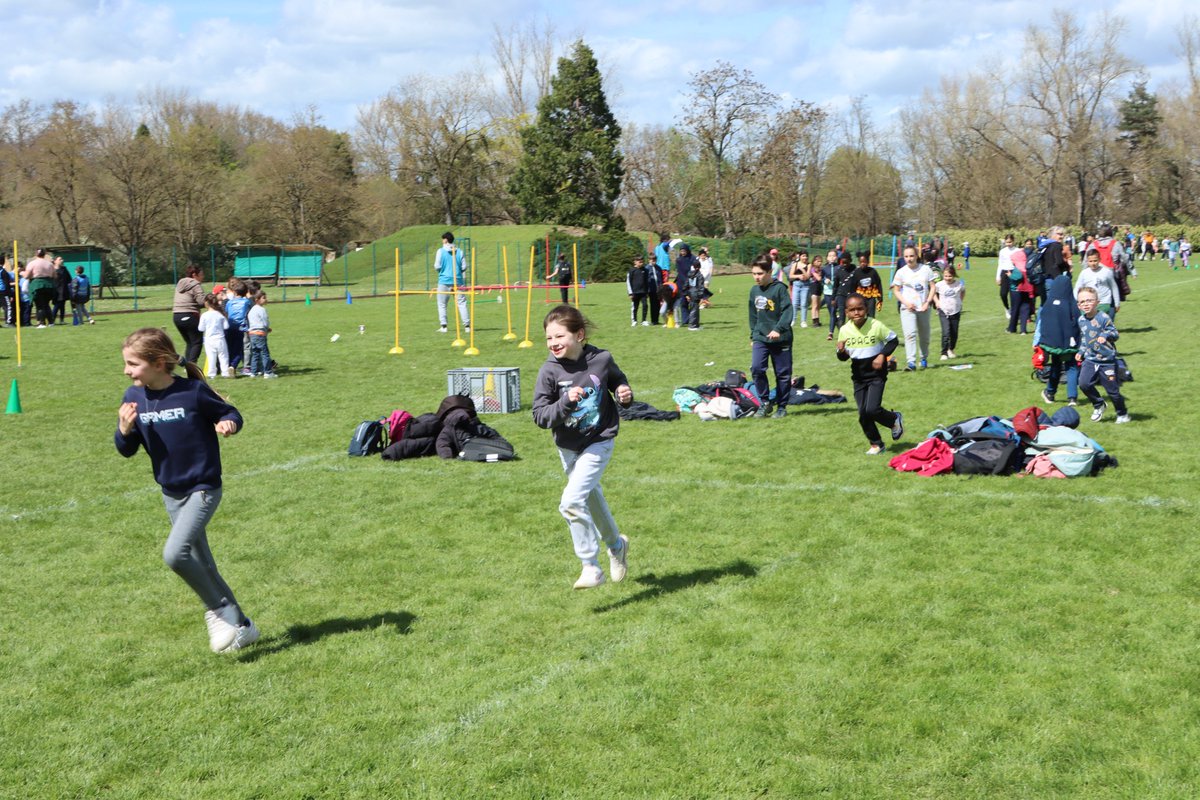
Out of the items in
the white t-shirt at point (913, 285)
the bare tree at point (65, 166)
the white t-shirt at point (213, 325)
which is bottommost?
the white t-shirt at point (213, 325)

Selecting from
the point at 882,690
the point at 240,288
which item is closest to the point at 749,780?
the point at 882,690

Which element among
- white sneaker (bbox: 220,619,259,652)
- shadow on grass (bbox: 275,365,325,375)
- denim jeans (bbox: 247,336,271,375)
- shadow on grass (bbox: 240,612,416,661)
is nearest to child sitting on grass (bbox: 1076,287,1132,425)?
shadow on grass (bbox: 240,612,416,661)

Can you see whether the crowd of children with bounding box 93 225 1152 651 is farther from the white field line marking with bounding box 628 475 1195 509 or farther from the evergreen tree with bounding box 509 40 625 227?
the evergreen tree with bounding box 509 40 625 227

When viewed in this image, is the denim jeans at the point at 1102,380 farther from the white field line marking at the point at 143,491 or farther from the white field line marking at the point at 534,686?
the white field line marking at the point at 143,491

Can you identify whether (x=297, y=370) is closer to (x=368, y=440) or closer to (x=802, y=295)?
(x=368, y=440)

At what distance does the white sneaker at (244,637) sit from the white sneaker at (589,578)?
2034mm

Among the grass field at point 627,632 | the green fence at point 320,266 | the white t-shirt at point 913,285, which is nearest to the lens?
the grass field at point 627,632

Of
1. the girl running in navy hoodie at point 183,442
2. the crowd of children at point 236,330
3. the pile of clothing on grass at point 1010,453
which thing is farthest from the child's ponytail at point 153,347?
the crowd of children at point 236,330

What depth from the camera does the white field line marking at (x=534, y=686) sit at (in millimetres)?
5282

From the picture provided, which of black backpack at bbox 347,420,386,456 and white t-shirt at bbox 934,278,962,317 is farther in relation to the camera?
white t-shirt at bbox 934,278,962,317

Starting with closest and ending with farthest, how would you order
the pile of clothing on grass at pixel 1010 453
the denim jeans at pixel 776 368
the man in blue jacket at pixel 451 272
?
the pile of clothing on grass at pixel 1010 453
the denim jeans at pixel 776 368
the man in blue jacket at pixel 451 272

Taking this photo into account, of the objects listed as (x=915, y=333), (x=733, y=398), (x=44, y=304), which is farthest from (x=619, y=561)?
(x=44, y=304)

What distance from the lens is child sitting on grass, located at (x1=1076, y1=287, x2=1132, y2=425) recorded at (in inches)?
512

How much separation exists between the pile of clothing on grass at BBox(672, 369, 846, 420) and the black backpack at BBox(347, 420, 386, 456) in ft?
13.8
